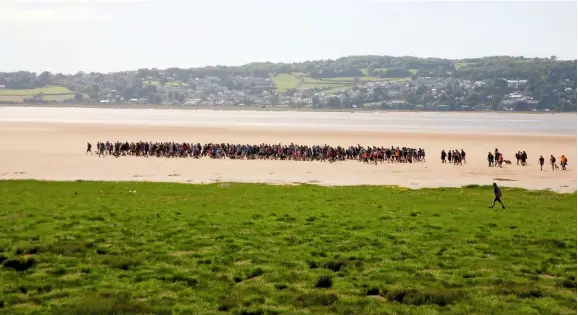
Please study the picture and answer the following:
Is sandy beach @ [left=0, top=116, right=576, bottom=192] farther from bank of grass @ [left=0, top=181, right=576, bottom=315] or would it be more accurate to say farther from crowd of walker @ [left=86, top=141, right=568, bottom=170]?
bank of grass @ [left=0, top=181, right=576, bottom=315]

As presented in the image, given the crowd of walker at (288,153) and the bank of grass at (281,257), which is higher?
the bank of grass at (281,257)

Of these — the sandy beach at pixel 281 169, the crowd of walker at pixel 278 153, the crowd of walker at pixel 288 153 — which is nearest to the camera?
the sandy beach at pixel 281 169

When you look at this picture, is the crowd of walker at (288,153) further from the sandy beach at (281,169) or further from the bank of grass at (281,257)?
the bank of grass at (281,257)

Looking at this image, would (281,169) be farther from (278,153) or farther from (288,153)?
(278,153)

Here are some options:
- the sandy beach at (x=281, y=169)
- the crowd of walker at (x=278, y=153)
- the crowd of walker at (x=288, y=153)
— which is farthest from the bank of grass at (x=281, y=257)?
the crowd of walker at (x=278, y=153)

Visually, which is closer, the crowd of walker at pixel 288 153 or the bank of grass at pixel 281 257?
the bank of grass at pixel 281 257

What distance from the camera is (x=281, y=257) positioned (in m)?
16.5

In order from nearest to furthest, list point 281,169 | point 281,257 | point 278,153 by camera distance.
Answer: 1. point 281,257
2. point 281,169
3. point 278,153

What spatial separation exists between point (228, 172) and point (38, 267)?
31742 mm

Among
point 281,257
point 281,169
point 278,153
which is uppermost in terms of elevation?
point 281,257

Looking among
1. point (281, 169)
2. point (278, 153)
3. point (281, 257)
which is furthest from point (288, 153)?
point (281, 257)

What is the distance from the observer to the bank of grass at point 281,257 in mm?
13039

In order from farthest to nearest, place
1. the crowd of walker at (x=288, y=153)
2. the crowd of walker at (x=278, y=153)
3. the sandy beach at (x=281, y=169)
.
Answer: the crowd of walker at (x=278, y=153), the crowd of walker at (x=288, y=153), the sandy beach at (x=281, y=169)

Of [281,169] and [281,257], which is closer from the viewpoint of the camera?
[281,257]
